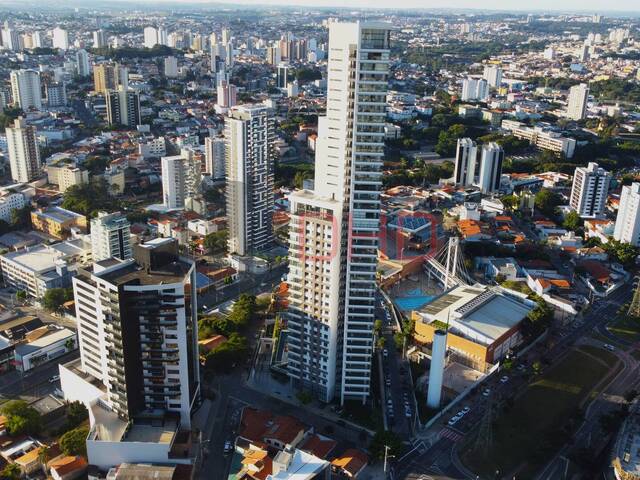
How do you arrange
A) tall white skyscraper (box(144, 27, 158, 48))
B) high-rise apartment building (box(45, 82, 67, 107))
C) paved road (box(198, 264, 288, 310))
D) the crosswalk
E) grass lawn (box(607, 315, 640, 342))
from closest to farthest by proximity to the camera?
the crosswalk
grass lawn (box(607, 315, 640, 342))
paved road (box(198, 264, 288, 310))
high-rise apartment building (box(45, 82, 67, 107))
tall white skyscraper (box(144, 27, 158, 48))

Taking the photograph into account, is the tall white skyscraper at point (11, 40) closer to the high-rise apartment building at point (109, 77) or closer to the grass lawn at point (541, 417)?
the high-rise apartment building at point (109, 77)

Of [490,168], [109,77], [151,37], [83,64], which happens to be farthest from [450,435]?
[151,37]

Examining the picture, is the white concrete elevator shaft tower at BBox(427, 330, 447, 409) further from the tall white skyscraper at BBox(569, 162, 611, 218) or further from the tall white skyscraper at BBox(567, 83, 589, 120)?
the tall white skyscraper at BBox(567, 83, 589, 120)

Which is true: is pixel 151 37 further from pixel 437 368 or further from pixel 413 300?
pixel 437 368

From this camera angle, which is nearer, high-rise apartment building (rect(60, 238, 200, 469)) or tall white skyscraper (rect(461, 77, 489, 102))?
high-rise apartment building (rect(60, 238, 200, 469))

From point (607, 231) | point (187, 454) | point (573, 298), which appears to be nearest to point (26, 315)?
point (187, 454)

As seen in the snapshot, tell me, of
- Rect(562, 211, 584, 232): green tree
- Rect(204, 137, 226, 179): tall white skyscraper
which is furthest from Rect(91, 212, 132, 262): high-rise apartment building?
Rect(562, 211, 584, 232): green tree

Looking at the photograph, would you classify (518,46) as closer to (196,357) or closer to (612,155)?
(612,155)

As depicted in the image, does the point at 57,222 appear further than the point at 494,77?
No
